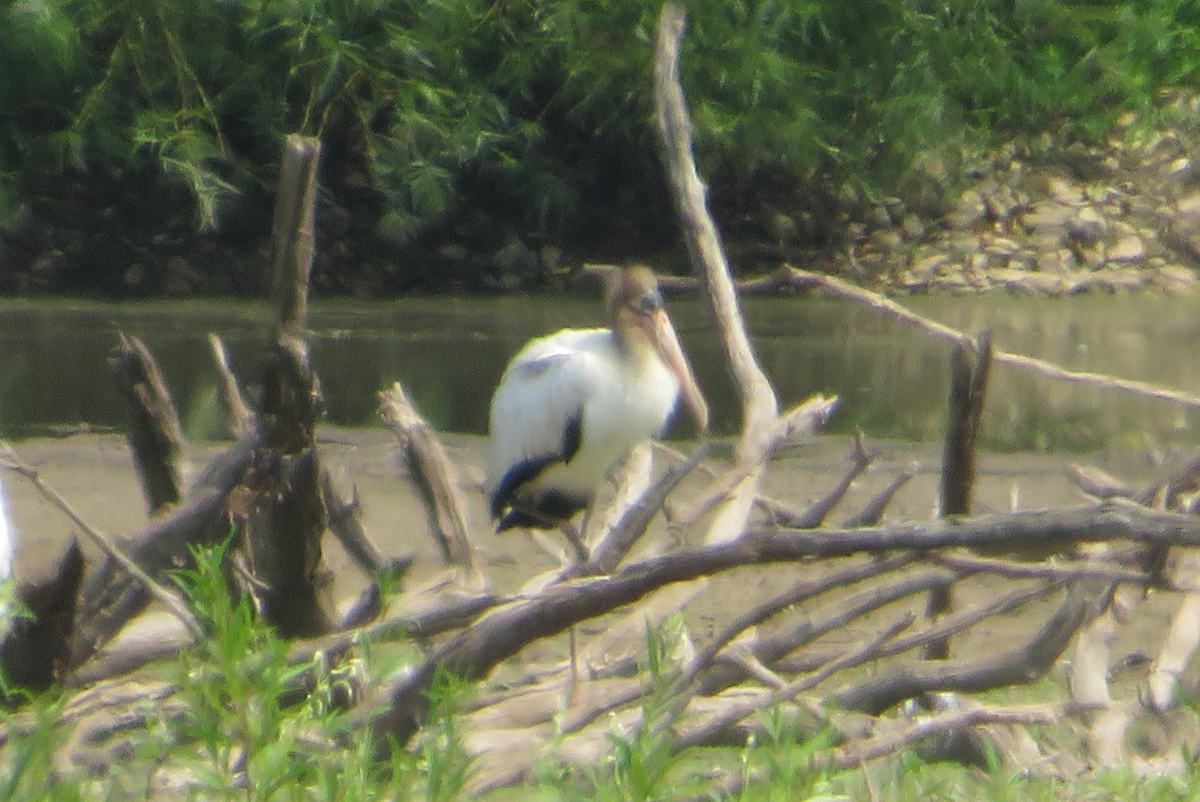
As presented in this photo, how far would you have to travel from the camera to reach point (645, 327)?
5.77 m

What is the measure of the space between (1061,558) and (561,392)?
207cm

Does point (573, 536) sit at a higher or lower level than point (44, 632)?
lower

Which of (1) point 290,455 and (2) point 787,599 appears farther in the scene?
(1) point 290,455

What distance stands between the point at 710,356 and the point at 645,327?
10.7 feet

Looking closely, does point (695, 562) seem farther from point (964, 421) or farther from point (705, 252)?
point (705, 252)

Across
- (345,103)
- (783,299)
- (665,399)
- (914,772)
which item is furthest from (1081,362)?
(914,772)

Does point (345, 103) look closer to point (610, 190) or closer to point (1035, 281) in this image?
point (610, 190)

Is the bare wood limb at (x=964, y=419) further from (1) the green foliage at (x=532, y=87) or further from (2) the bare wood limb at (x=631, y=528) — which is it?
(1) the green foliage at (x=532, y=87)

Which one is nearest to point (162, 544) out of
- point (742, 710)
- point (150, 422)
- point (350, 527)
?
point (150, 422)

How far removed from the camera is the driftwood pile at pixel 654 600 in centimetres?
254

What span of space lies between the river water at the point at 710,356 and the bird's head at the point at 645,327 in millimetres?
1391

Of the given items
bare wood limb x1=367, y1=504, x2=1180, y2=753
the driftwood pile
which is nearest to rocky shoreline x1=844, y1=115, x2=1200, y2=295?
the driftwood pile

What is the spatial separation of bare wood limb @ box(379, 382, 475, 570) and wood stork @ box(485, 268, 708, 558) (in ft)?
3.01

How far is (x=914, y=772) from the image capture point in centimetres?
244
